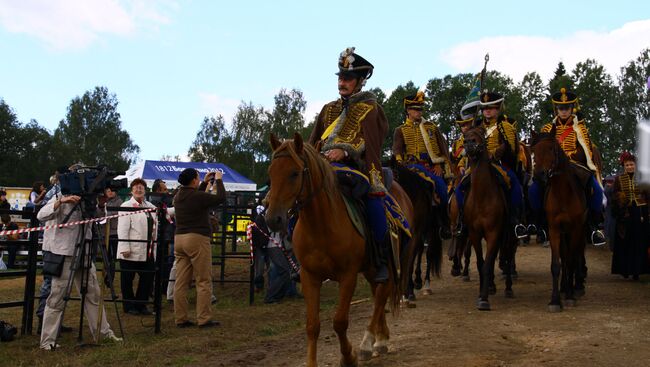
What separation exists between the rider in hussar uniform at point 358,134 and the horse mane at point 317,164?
1.48 feet

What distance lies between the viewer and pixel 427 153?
444 inches

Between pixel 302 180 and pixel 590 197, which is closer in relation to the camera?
pixel 302 180

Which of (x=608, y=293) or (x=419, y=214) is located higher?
(x=419, y=214)

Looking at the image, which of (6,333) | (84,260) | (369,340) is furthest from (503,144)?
(6,333)

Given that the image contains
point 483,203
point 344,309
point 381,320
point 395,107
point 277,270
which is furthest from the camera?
point 395,107

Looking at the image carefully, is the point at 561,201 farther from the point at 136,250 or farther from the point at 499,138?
the point at 136,250

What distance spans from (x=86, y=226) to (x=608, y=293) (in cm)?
887

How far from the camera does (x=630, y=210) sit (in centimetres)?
1345

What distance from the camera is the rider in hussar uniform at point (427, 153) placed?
11148mm

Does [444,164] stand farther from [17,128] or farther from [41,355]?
[17,128]

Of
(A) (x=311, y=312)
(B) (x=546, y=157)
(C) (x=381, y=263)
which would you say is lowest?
(A) (x=311, y=312)

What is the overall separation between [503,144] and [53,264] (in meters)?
7.19

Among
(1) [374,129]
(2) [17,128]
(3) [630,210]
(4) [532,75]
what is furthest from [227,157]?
(1) [374,129]

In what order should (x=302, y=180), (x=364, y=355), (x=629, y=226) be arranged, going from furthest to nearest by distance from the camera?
(x=629, y=226), (x=364, y=355), (x=302, y=180)
